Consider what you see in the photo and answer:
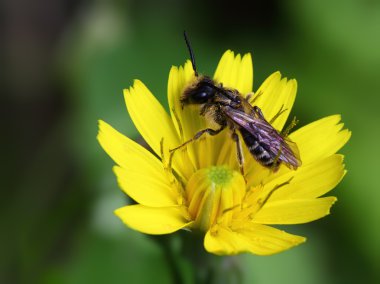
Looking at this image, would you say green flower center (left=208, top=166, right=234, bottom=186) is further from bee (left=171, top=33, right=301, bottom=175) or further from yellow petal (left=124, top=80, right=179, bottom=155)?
yellow petal (left=124, top=80, right=179, bottom=155)

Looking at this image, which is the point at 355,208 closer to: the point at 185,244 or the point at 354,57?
the point at 354,57

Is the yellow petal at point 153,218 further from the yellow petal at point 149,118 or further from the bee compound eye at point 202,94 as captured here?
the bee compound eye at point 202,94

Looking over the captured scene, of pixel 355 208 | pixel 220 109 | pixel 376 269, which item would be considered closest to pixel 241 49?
pixel 355 208

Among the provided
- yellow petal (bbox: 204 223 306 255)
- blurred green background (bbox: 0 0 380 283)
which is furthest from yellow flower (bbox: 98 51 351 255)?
blurred green background (bbox: 0 0 380 283)

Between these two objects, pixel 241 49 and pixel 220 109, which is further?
pixel 241 49

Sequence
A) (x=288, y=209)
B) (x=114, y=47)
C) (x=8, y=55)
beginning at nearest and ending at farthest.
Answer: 1. (x=288, y=209)
2. (x=114, y=47)
3. (x=8, y=55)
